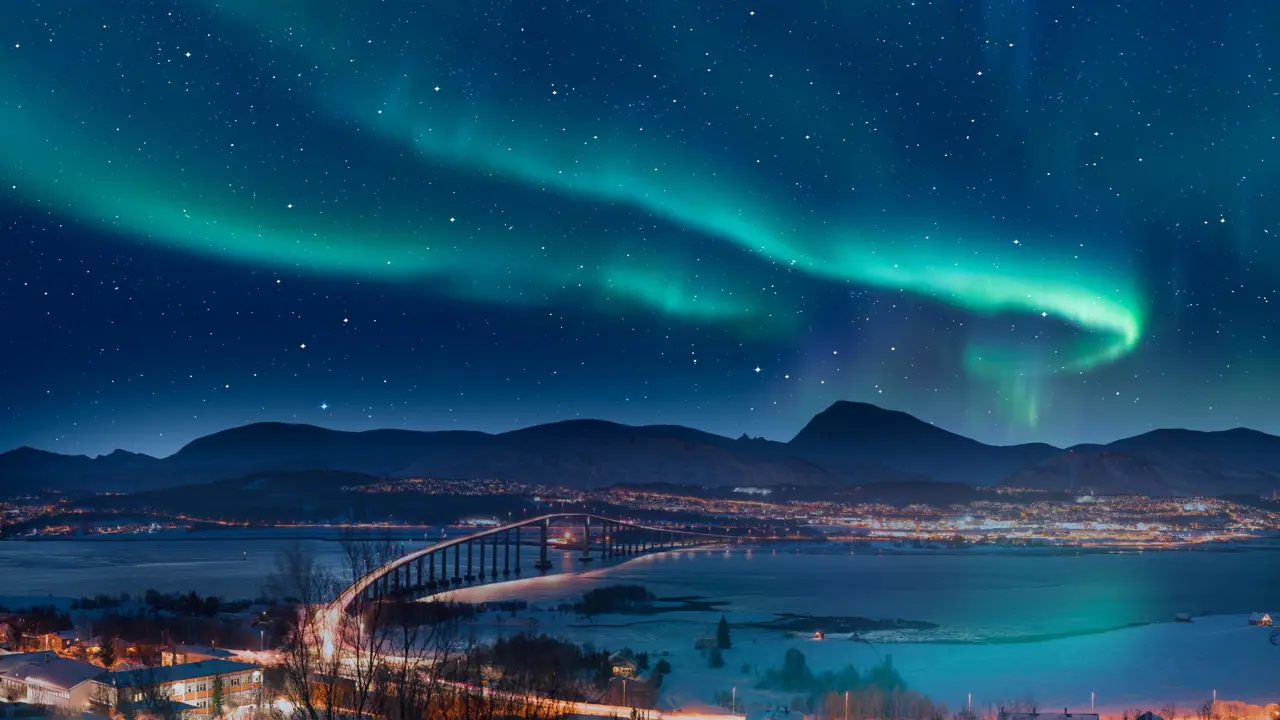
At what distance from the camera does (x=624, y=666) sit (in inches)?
760

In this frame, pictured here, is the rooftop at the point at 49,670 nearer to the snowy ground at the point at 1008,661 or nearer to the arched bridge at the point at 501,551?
the snowy ground at the point at 1008,661

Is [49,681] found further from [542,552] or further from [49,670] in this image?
[542,552]

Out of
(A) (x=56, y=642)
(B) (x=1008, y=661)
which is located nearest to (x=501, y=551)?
(A) (x=56, y=642)

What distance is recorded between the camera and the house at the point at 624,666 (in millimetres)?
19000

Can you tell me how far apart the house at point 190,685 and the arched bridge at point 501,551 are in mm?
15459

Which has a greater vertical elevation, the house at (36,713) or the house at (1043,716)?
the house at (36,713)

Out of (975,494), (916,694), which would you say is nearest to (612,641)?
(916,694)

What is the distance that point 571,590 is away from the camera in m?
37.4

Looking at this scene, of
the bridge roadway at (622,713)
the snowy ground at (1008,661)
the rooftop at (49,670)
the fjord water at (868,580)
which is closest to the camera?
the bridge roadway at (622,713)

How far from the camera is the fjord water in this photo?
32.2 m

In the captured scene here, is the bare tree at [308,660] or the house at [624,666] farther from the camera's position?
the house at [624,666]

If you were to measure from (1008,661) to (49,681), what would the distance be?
17.5m

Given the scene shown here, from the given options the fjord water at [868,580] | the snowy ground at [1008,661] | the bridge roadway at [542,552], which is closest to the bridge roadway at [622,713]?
the bridge roadway at [542,552]

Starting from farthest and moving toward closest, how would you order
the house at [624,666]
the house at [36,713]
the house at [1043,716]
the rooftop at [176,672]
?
1. the house at [624,666]
2. the rooftop at [176,672]
3. the house at [1043,716]
4. the house at [36,713]
